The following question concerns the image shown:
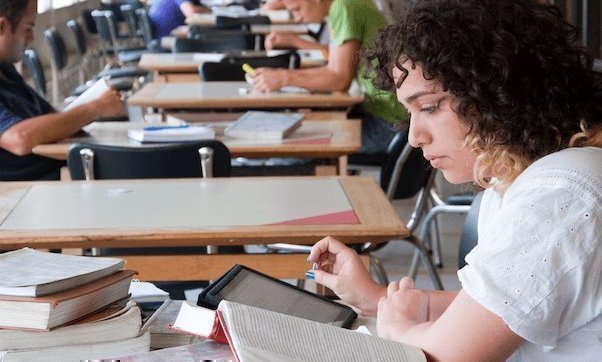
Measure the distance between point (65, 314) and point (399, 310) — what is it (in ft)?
1.56

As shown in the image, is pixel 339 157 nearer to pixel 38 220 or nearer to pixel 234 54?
pixel 38 220

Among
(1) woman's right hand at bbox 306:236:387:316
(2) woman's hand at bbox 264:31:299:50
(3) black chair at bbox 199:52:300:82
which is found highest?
(1) woman's right hand at bbox 306:236:387:316

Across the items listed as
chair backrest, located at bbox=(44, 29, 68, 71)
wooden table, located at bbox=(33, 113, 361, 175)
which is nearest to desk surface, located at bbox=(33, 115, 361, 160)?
wooden table, located at bbox=(33, 113, 361, 175)

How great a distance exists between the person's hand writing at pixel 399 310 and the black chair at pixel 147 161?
151 cm

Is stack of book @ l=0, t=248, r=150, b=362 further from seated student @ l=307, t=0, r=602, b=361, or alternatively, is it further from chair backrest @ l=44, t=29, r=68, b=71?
chair backrest @ l=44, t=29, r=68, b=71

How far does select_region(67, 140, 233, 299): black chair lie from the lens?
3238 mm

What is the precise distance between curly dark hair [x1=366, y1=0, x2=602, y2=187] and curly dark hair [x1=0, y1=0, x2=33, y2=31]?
2.69 metres

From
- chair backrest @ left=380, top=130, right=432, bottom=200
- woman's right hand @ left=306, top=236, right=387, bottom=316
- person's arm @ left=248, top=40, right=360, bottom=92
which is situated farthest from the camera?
person's arm @ left=248, top=40, right=360, bottom=92

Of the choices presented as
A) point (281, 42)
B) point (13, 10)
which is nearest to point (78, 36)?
point (281, 42)

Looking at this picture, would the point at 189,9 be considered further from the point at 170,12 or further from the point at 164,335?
the point at 164,335

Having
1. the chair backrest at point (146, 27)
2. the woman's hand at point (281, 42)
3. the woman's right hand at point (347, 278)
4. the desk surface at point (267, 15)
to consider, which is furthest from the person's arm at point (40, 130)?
the chair backrest at point (146, 27)

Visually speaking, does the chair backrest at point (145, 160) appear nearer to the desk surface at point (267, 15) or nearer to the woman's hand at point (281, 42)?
the woman's hand at point (281, 42)

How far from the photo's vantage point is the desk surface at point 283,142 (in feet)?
11.7

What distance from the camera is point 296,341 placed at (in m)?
1.46
